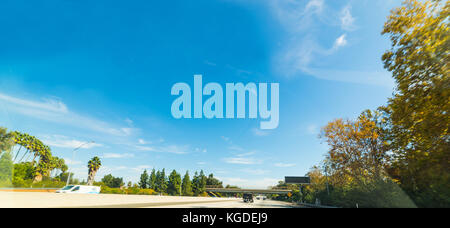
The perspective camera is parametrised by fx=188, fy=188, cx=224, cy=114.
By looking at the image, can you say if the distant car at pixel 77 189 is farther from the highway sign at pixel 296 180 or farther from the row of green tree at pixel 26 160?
the highway sign at pixel 296 180

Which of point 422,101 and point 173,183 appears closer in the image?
point 422,101

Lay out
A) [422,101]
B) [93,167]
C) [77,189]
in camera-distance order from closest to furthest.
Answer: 1. [422,101]
2. [77,189]
3. [93,167]

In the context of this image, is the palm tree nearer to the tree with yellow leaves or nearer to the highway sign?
the highway sign

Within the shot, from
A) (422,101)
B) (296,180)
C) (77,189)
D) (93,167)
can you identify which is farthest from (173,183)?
(422,101)

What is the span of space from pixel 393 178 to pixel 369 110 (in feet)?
35.5

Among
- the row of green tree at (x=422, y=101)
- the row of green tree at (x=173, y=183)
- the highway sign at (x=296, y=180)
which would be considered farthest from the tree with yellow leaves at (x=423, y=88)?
the row of green tree at (x=173, y=183)

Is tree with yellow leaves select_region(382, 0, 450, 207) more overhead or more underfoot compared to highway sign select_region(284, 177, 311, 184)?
more overhead

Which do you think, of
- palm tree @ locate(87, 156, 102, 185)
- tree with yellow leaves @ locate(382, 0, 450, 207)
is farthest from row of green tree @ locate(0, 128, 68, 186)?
tree with yellow leaves @ locate(382, 0, 450, 207)

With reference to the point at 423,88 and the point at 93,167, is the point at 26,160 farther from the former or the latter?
the point at 423,88

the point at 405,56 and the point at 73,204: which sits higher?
the point at 405,56

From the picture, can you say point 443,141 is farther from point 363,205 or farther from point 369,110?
point 369,110
